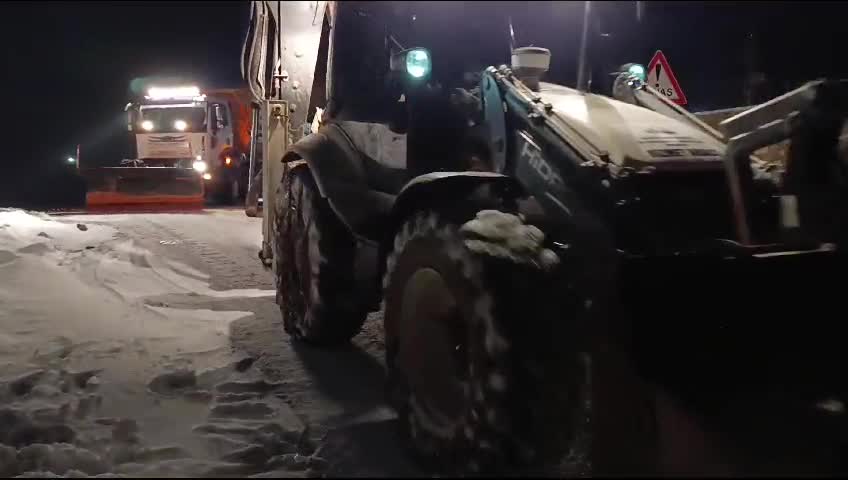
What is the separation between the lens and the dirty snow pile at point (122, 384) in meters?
3.66

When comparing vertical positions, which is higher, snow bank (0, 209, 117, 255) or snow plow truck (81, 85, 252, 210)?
snow plow truck (81, 85, 252, 210)

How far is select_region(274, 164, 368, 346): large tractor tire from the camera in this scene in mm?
5207

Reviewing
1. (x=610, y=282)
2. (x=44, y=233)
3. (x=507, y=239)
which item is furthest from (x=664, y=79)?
(x=44, y=233)

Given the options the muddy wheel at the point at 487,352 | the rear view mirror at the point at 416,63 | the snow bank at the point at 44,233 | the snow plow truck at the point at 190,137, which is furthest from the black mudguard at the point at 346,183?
the snow plow truck at the point at 190,137

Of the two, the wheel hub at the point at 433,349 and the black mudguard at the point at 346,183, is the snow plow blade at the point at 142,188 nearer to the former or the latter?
the black mudguard at the point at 346,183

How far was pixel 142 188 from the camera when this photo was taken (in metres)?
16.8

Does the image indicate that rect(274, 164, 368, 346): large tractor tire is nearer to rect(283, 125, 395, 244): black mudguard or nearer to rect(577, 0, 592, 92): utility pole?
rect(283, 125, 395, 244): black mudguard

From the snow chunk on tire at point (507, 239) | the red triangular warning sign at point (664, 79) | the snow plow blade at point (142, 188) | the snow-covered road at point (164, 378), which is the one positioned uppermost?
the red triangular warning sign at point (664, 79)

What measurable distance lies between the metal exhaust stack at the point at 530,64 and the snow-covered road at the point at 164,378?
2100mm

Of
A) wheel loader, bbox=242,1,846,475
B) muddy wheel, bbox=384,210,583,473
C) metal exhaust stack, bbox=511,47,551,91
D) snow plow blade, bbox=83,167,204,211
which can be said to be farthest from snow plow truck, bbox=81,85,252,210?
muddy wheel, bbox=384,210,583,473

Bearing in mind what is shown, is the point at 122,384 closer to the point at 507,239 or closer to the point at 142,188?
the point at 507,239

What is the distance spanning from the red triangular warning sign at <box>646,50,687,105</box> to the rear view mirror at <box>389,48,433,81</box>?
4352mm

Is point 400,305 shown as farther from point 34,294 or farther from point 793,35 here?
point 793,35

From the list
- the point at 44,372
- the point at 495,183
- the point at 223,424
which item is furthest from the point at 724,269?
the point at 44,372
